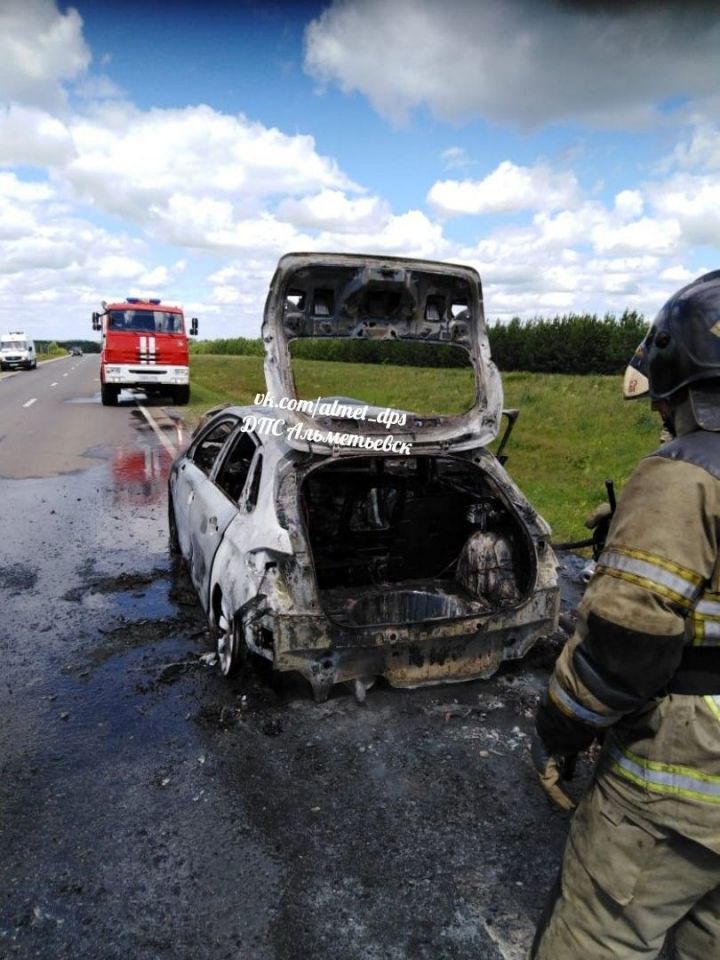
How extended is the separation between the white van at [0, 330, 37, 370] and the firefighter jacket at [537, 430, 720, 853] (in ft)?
141

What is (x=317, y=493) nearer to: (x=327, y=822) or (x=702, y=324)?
(x=327, y=822)

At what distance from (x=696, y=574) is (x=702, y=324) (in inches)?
24.6

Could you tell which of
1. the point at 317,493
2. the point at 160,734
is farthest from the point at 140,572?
the point at 160,734

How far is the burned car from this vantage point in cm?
367

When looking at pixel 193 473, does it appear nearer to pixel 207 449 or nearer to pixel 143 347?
pixel 207 449

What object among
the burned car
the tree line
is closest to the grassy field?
the burned car

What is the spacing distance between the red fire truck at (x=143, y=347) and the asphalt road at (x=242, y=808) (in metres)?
14.1

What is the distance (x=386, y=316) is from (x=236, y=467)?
1.71 m

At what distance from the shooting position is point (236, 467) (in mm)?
5316

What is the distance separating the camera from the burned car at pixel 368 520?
3670mm

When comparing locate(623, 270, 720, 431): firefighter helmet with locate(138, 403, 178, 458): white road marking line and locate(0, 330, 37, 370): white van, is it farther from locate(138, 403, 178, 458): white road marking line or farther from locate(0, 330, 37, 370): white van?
locate(0, 330, 37, 370): white van

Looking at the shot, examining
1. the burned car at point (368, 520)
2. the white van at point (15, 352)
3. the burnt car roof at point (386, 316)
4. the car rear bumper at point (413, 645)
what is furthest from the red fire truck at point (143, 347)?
the white van at point (15, 352)

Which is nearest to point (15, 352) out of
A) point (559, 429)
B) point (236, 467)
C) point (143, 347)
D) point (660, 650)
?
point (143, 347)

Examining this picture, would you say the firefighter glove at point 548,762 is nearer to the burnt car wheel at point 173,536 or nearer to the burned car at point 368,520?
the burned car at point 368,520
